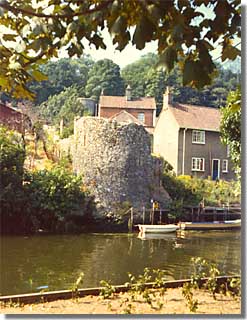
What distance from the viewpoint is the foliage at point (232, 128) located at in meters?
2.09

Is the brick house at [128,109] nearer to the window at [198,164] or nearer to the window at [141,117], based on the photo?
the window at [141,117]

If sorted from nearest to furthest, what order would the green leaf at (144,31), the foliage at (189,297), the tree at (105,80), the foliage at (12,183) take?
the green leaf at (144,31)
the foliage at (189,297)
the tree at (105,80)
the foliage at (12,183)

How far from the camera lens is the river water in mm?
2346

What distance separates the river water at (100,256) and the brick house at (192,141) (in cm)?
37

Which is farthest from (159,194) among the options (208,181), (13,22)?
(13,22)

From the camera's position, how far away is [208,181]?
2.55 meters

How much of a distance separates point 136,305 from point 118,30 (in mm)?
1280

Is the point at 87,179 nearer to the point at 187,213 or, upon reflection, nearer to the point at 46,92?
the point at 187,213

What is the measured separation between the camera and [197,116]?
97.1 inches

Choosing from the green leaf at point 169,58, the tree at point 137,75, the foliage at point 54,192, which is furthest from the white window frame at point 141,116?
the green leaf at point 169,58

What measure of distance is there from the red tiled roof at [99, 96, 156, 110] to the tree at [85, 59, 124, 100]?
0.05 m

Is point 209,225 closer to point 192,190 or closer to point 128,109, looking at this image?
point 192,190

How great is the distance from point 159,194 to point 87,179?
622 millimetres

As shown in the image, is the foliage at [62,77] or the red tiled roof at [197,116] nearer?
the foliage at [62,77]
